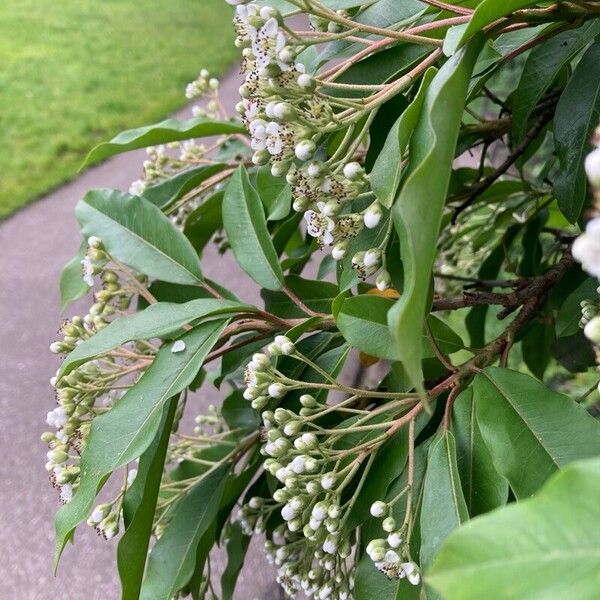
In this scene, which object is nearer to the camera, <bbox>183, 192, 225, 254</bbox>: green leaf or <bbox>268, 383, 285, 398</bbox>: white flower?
<bbox>268, 383, 285, 398</bbox>: white flower

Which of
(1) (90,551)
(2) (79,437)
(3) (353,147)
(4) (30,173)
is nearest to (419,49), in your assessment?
(3) (353,147)

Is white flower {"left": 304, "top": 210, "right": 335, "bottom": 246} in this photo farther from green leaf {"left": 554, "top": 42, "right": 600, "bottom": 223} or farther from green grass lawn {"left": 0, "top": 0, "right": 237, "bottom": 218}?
green grass lawn {"left": 0, "top": 0, "right": 237, "bottom": 218}

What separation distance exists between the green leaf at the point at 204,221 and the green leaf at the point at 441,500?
48 cm

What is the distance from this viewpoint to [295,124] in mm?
537

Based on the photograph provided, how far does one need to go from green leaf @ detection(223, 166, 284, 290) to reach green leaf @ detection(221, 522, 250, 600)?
0.36 m

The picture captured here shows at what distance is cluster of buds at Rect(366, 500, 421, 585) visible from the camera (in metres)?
0.56

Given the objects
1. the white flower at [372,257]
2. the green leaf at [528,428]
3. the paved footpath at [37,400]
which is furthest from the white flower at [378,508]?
the paved footpath at [37,400]

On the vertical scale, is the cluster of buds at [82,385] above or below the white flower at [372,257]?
below

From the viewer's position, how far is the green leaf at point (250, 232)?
79cm

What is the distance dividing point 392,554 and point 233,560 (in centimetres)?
40

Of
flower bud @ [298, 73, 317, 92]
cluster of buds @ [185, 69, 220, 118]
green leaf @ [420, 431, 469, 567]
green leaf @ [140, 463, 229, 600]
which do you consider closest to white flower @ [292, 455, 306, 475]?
green leaf @ [420, 431, 469, 567]

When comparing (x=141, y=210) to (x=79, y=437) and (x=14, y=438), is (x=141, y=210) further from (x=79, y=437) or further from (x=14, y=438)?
(x=14, y=438)

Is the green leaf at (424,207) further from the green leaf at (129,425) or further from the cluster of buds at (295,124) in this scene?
the green leaf at (129,425)

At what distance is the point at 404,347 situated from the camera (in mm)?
350
